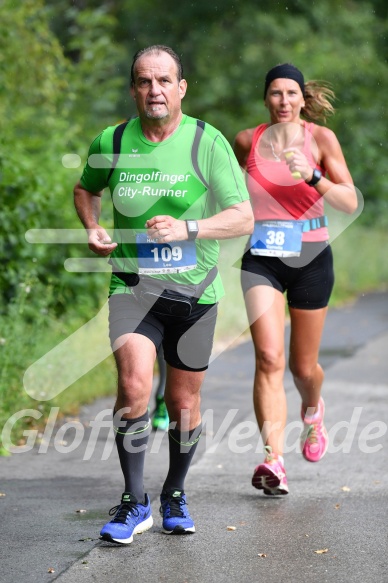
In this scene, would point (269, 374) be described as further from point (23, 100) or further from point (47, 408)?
point (23, 100)

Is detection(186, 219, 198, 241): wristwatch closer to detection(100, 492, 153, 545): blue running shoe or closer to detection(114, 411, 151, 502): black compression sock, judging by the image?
detection(114, 411, 151, 502): black compression sock

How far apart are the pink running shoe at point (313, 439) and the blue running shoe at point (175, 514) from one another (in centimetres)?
164

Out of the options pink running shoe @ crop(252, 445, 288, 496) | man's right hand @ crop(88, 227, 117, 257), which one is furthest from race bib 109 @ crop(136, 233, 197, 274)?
pink running shoe @ crop(252, 445, 288, 496)

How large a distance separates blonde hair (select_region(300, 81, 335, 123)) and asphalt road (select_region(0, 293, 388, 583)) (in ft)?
6.84

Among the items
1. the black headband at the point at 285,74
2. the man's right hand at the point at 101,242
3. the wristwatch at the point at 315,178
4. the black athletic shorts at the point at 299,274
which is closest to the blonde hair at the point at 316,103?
the black headband at the point at 285,74

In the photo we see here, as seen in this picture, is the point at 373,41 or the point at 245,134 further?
the point at 373,41

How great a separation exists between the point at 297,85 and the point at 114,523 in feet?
8.69

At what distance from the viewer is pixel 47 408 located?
836 centimetres

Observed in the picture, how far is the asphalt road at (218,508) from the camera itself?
478 cm

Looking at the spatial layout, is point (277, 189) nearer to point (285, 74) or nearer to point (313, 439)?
point (285, 74)

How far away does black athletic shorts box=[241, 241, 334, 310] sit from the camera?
21.3ft

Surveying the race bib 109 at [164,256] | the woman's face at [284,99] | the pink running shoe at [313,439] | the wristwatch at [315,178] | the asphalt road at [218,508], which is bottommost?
the asphalt road at [218,508]

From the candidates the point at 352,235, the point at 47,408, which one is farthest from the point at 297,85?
the point at 352,235

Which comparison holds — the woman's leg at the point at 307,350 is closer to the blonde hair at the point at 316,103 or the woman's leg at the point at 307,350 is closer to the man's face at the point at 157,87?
the blonde hair at the point at 316,103
